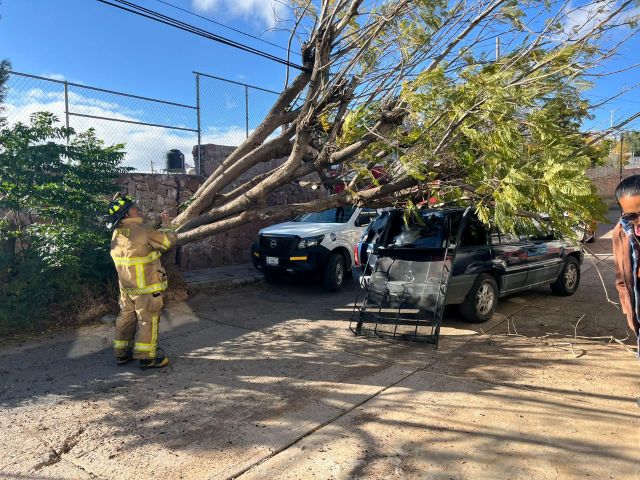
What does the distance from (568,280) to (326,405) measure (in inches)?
245

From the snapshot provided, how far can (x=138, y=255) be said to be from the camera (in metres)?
4.90

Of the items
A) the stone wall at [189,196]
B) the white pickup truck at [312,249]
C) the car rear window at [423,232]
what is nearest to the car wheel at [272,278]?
the white pickup truck at [312,249]

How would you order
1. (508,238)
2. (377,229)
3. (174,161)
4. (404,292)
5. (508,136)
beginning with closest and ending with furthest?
1. (508,136)
2. (404,292)
3. (508,238)
4. (377,229)
5. (174,161)

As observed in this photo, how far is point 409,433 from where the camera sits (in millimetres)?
3604

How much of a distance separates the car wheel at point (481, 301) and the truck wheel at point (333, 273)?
3140mm

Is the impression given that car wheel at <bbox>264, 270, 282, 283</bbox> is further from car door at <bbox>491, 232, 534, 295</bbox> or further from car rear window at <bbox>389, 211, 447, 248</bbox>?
car door at <bbox>491, 232, 534, 295</bbox>

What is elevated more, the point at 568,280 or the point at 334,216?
the point at 334,216

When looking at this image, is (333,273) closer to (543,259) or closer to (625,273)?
(543,259)

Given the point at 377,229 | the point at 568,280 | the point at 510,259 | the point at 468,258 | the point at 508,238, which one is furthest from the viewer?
the point at 568,280

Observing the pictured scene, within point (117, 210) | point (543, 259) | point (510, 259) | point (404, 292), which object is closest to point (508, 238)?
point (510, 259)

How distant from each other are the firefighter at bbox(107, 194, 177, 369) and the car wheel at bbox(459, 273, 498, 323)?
398cm

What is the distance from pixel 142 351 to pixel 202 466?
2.09 metres

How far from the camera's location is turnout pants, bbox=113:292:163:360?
16.1ft

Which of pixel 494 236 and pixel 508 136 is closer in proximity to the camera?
pixel 508 136
